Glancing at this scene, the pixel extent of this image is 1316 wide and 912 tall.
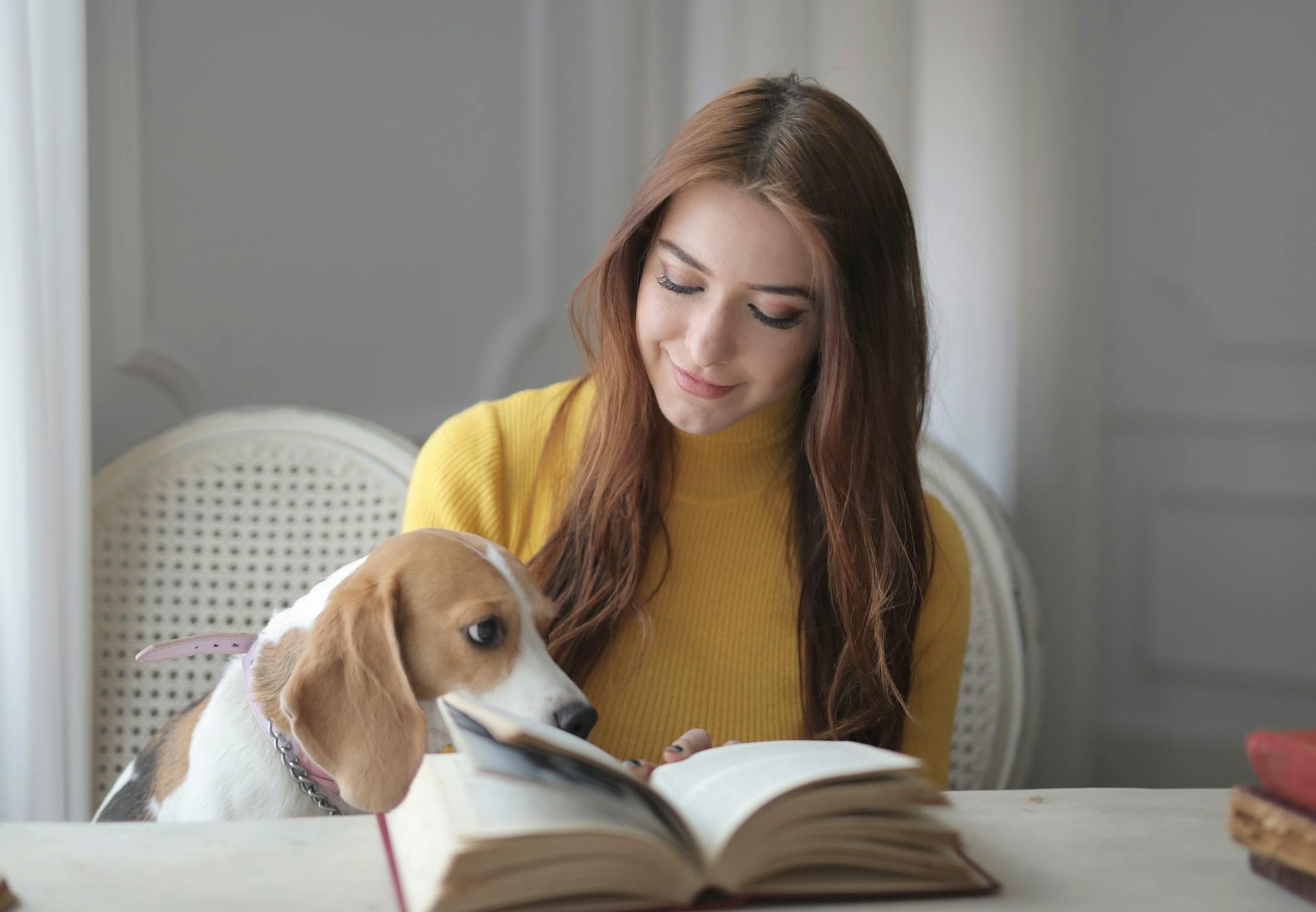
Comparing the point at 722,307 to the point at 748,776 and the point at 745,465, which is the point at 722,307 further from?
the point at 748,776

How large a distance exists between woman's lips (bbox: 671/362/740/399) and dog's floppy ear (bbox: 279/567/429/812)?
0.43 meters

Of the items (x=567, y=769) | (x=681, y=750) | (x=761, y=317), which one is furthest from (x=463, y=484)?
(x=567, y=769)

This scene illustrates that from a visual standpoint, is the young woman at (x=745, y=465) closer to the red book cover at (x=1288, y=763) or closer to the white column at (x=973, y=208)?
the white column at (x=973, y=208)

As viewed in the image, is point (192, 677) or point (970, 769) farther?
point (970, 769)

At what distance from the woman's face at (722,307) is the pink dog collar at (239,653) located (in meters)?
0.54

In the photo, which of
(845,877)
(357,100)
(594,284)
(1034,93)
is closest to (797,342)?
(594,284)

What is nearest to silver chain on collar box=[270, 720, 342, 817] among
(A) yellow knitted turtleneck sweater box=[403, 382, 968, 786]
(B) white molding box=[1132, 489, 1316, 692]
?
(A) yellow knitted turtleneck sweater box=[403, 382, 968, 786]

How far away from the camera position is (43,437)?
158 centimetres

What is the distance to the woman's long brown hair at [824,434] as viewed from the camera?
1.30 metres

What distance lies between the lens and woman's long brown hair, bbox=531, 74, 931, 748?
1.30 m

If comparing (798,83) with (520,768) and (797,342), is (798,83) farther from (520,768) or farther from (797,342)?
(520,768)

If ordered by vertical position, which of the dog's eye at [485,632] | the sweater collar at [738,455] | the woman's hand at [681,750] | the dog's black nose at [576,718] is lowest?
the dog's black nose at [576,718]

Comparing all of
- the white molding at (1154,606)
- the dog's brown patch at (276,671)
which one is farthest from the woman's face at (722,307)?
the white molding at (1154,606)

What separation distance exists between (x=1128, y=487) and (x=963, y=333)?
412mm
